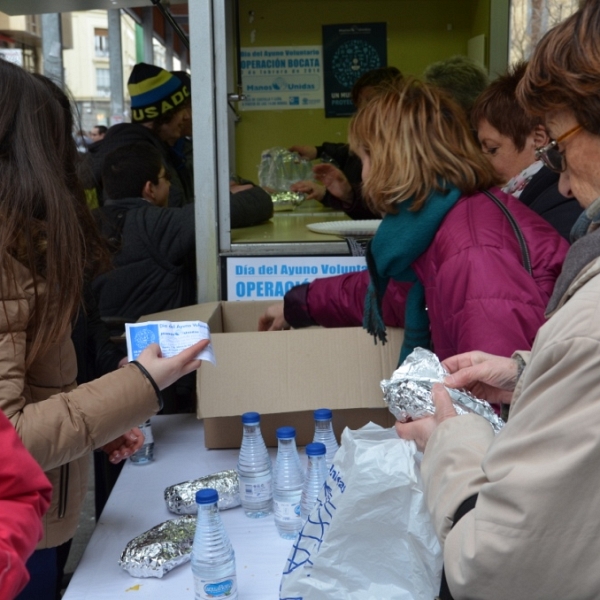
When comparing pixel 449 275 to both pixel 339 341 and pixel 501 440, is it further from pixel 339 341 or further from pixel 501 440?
pixel 501 440

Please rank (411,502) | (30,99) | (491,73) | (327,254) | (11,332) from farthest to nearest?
(491,73) < (327,254) < (30,99) < (11,332) < (411,502)

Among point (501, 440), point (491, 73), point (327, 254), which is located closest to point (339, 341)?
point (327, 254)

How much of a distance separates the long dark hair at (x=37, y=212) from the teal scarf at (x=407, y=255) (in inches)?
30.7

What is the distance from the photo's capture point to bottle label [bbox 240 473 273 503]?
200 cm

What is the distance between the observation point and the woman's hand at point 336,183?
13.9ft

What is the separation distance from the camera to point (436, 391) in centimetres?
141

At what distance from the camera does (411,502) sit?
141 centimetres

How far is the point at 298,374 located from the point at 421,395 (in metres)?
0.81

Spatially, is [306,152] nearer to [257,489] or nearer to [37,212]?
[257,489]

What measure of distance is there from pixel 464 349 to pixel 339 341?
555 mm

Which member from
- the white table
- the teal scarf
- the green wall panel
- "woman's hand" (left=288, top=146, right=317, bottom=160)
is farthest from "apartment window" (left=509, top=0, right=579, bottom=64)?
the white table

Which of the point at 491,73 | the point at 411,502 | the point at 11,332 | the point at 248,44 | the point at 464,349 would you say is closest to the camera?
the point at 411,502

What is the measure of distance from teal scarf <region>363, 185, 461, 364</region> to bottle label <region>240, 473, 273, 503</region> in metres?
0.52

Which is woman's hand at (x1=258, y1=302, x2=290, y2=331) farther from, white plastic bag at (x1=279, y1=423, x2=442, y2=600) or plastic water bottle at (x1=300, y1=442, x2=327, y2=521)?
white plastic bag at (x1=279, y1=423, x2=442, y2=600)
